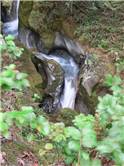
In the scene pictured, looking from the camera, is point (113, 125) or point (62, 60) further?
point (62, 60)

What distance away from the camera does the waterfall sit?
858 centimetres

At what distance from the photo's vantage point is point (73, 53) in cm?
788

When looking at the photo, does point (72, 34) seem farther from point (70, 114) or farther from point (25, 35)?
point (70, 114)

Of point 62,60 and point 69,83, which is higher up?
point 62,60

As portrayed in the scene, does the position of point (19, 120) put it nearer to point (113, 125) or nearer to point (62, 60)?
point (113, 125)

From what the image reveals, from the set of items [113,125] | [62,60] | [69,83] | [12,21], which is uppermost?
[113,125]

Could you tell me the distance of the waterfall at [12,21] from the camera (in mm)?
8578

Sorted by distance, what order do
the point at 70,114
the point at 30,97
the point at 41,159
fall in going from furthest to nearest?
the point at 70,114 → the point at 30,97 → the point at 41,159

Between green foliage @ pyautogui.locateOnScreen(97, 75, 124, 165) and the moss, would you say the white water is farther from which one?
green foliage @ pyautogui.locateOnScreen(97, 75, 124, 165)

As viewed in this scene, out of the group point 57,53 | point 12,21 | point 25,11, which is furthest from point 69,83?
point 12,21

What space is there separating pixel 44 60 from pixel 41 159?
173 inches

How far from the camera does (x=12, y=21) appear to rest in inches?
344

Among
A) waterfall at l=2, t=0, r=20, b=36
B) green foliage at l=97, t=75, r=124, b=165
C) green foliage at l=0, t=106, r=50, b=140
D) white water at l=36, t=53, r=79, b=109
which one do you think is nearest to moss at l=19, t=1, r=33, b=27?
waterfall at l=2, t=0, r=20, b=36

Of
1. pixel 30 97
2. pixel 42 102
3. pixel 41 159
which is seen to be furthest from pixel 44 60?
pixel 41 159
